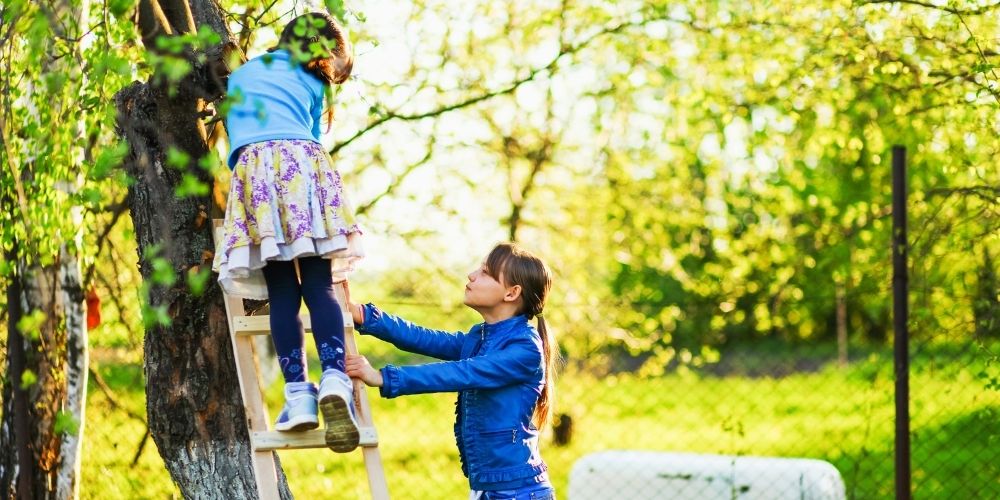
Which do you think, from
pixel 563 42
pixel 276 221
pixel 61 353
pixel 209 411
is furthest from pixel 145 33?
pixel 563 42

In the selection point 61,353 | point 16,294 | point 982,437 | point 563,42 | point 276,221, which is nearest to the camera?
point 276,221

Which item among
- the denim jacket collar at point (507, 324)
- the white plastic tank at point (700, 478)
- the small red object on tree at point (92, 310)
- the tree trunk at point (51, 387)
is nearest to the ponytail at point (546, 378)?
the denim jacket collar at point (507, 324)

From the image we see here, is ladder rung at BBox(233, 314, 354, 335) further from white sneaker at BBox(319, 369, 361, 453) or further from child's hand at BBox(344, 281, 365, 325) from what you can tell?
white sneaker at BBox(319, 369, 361, 453)

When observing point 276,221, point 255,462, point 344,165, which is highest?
point 344,165

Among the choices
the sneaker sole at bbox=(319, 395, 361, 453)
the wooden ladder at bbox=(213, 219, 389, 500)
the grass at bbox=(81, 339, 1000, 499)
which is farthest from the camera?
the grass at bbox=(81, 339, 1000, 499)

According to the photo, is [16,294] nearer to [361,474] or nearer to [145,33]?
[145,33]

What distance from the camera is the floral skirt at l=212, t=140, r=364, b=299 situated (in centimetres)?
287

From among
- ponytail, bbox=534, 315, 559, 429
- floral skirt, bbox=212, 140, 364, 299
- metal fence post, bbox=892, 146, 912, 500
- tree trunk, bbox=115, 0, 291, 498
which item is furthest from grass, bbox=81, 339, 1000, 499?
floral skirt, bbox=212, 140, 364, 299

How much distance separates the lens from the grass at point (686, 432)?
5.59m

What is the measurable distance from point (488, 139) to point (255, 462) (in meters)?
5.27

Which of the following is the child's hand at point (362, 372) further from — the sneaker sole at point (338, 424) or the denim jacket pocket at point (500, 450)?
the denim jacket pocket at point (500, 450)

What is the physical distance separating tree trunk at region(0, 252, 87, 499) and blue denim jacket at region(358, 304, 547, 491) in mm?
1765

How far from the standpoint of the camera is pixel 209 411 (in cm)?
329

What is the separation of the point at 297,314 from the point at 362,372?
0.76 ft
